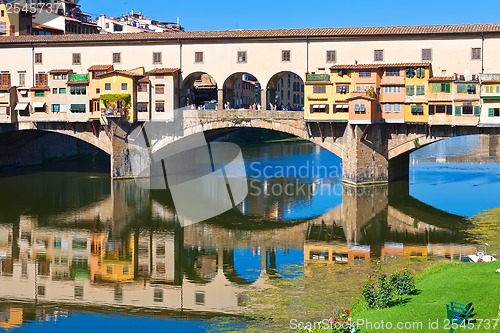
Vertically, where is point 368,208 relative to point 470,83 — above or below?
below

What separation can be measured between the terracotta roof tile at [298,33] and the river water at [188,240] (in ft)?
34.0

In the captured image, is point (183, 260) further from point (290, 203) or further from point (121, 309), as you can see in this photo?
point (290, 203)

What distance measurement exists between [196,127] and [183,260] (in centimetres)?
2432

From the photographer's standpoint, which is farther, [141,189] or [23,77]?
[23,77]

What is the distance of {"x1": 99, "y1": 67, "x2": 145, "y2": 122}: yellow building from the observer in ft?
185

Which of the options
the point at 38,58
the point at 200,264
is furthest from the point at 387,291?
the point at 38,58

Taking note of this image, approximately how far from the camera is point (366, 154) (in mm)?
51812

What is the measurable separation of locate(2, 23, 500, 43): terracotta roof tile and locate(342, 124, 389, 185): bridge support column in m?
6.39

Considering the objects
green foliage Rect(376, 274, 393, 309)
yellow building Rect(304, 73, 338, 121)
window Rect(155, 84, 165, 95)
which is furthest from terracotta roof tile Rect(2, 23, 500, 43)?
green foliage Rect(376, 274, 393, 309)

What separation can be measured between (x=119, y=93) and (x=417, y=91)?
69.5ft

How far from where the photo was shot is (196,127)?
56656mm

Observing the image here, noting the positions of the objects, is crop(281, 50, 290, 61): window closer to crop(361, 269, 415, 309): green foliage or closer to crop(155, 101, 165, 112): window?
crop(155, 101, 165, 112): window

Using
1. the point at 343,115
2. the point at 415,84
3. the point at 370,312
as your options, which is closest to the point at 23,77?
the point at 343,115

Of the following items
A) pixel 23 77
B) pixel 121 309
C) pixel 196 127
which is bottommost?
pixel 121 309
